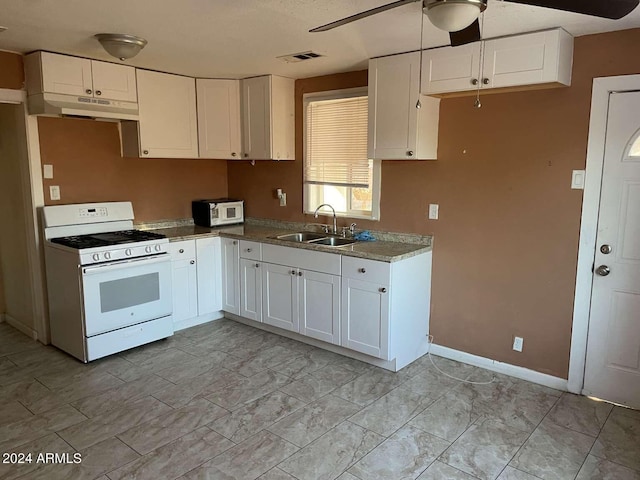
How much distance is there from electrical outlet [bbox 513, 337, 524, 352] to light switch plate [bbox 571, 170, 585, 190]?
1.12 m

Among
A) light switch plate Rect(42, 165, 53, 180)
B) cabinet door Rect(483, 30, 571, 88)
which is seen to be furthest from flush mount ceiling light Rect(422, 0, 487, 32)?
light switch plate Rect(42, 165, 53, 180)

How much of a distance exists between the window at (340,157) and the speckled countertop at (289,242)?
34cm

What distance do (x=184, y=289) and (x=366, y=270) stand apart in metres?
1.80

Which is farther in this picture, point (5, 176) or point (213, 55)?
point (5, 176)

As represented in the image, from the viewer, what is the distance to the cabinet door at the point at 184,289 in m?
4.29

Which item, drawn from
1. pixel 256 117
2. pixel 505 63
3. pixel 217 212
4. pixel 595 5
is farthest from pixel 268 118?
pixel 595 5

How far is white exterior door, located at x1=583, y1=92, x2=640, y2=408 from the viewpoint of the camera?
2.93 m

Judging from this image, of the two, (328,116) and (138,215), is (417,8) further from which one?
(138,215)

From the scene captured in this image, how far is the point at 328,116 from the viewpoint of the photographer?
174 inches

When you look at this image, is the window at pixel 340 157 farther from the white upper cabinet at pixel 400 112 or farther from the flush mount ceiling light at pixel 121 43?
the flush mount ceiling light at pixel 121 43

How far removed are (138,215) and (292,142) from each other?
164cm

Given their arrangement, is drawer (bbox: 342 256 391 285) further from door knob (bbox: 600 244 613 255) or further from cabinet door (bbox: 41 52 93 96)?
cabinet door (bbox: 41 52 93 96)

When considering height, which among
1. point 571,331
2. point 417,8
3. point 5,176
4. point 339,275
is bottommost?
point 571,331

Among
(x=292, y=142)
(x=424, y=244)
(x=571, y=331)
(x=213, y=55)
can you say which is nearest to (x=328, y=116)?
(x=292, y=142)
